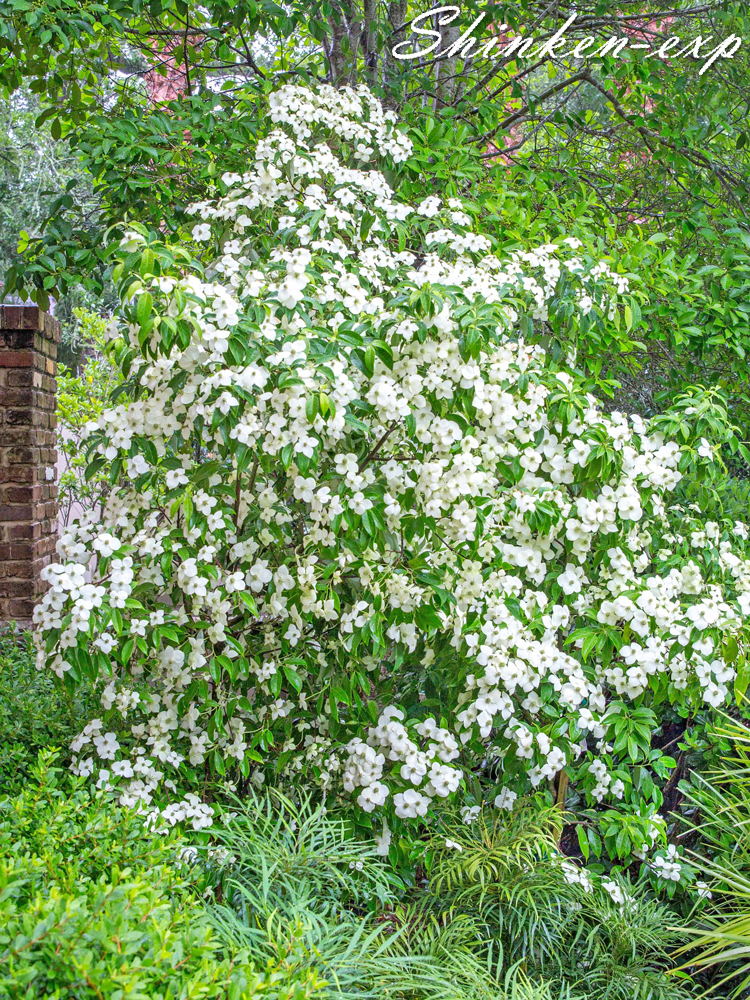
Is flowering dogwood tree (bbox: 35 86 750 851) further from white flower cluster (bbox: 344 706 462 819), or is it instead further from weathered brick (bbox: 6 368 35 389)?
weathered brick (bbox: 6 368 35 389)

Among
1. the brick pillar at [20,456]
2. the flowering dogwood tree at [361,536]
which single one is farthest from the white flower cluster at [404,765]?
the brick pillar at [20,456]

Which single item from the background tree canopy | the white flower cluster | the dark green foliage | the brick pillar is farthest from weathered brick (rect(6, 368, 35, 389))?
the white flower cluster

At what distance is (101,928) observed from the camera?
1.08 meters

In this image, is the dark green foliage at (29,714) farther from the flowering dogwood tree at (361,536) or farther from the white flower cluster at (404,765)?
the white flower cluster at (404,765)

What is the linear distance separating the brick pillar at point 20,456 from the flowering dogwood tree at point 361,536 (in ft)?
3.18

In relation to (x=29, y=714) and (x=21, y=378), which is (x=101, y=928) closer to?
(x=29, y=714)

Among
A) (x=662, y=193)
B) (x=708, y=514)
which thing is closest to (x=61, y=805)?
(x=708, y=514)

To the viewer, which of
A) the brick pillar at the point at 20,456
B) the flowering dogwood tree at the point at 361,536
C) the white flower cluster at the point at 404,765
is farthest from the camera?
the brick pillar at the point at 20,456

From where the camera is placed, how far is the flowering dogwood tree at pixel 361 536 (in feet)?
6.36

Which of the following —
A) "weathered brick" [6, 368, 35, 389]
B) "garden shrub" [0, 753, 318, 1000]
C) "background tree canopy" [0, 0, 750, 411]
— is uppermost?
"background tree canopy" [0, 0, 750, 411]

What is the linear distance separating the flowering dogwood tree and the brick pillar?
Answer: 97 centimetres

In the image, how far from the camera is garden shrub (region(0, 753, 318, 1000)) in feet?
3.39

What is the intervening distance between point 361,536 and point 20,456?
5.55 feet

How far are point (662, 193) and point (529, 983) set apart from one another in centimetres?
323
